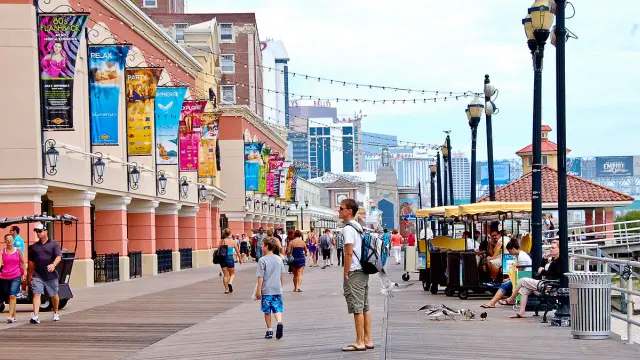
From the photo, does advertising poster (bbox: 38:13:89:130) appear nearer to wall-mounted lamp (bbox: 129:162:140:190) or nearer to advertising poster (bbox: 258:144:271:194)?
wall-mounted lamp (bbox: 129:162:140:190)

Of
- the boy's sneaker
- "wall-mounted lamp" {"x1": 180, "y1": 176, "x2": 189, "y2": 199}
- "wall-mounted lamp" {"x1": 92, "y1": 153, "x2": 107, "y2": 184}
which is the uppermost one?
"wall-mounted lamp" {"x1": 92, "y1": 153, "x2": 107, "y2": 184}

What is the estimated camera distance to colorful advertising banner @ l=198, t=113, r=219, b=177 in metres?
45.9

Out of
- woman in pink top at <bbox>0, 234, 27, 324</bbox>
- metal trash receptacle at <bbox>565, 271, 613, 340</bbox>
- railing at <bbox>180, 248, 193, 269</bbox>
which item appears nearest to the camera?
metal trash receptacle at <bbox>565, 271, 613, 340</bbox>

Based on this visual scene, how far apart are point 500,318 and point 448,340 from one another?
390cm

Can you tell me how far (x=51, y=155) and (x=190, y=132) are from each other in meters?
13.6

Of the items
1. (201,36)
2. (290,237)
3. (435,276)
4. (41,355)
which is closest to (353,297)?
(41,355)

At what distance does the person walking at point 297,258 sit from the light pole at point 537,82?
31.4 feet

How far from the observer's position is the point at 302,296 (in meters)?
25.9

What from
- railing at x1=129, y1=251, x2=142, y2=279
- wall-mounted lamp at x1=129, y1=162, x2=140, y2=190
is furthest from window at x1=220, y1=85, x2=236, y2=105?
wall-mounted lamp at x1=129, y1=162, x2=140, y2=190

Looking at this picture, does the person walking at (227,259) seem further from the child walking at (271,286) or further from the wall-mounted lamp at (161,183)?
the wall-mounted lamp at (161,183)

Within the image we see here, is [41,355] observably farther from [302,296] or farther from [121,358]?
[302,296]

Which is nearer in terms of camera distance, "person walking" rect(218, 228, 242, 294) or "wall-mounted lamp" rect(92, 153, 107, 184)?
"person walking" rect(218, 228, 242, 294)

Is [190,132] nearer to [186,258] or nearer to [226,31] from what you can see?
[186,258]

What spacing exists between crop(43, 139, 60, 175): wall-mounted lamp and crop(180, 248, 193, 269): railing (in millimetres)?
20787
